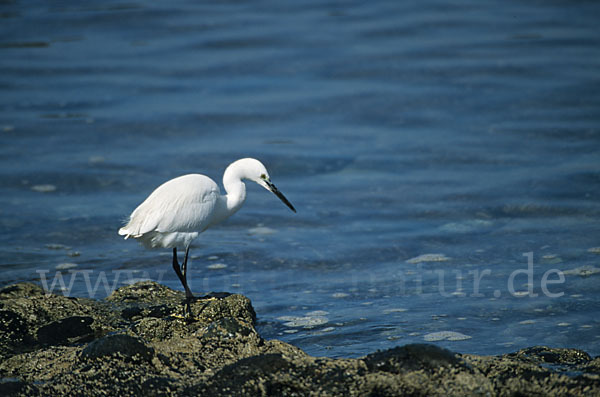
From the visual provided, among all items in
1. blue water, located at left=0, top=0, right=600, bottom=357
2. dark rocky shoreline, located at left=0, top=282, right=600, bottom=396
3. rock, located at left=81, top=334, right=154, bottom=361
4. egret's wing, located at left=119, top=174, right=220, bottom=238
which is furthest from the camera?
blue water, located at left=0, top=0, right=600, bottom=357

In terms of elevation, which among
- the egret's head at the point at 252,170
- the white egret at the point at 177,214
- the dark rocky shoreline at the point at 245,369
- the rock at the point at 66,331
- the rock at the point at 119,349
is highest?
the egret's head at the point at 252,170

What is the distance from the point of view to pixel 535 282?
5.80m

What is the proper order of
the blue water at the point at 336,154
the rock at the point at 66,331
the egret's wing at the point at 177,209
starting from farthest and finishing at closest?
the blue water at the point at 336,154 < the egret's wing at the point at 177,209 < the rock at the point at 66,331

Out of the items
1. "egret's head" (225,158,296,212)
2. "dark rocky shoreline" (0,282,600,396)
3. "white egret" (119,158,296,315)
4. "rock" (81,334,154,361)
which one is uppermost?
"egret's head" (225,158,296,212)

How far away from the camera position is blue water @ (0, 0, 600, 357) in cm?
564

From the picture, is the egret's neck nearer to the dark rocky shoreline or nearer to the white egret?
the white egret

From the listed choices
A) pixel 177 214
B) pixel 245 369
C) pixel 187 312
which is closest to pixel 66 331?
pixel 187 312

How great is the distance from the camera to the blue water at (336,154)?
564 centimetres

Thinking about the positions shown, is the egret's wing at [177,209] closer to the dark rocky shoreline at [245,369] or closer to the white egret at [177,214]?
the white egret at [177,214]

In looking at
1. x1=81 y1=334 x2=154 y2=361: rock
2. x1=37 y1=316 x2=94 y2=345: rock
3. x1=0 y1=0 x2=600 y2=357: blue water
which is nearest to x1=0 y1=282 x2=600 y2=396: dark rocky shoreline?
x1=81 y1=334 x2=154 y2=361: rock

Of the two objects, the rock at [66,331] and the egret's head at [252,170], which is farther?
the egret's head at [252,170]

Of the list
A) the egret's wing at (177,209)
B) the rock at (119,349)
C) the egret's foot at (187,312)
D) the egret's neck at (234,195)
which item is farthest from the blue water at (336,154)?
the rock at (119,349)

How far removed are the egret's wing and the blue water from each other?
2.91 feet

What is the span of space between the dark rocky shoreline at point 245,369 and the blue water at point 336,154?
98 cm
